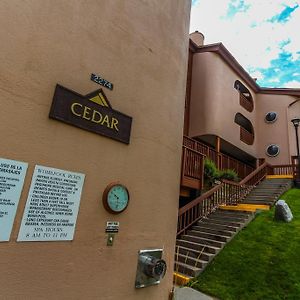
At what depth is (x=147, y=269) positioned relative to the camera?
103 inches

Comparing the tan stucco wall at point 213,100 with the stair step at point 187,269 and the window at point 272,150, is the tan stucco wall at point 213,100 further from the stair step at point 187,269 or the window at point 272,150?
the stair step at point 187,269

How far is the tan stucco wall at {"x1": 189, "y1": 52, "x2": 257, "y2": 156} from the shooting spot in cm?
1416

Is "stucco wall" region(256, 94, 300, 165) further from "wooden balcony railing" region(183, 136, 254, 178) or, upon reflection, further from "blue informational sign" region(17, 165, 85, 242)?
"blue informational sign" region(17, 165, 85, 242)

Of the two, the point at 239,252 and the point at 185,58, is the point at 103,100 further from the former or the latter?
the point at 239,252

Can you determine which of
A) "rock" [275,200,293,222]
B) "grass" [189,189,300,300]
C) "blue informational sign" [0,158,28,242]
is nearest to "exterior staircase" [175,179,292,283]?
"grass" [189,189,300,300]

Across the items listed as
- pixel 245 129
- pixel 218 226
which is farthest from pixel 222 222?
pixel 245 129

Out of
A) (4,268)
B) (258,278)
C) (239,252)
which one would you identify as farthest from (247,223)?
(4,268)

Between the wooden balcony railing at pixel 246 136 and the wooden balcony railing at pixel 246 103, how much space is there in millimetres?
1705

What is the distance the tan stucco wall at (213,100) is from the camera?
1416 centimetres

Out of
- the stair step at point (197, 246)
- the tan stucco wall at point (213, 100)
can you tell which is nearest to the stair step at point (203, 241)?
the stair step at point (197, 246)

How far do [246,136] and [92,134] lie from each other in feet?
52.6

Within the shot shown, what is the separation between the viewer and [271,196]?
11117 millimetres

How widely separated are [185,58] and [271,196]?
9.35 meters

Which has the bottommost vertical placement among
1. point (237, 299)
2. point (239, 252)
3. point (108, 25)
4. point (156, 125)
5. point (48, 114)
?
point (237, 299)
